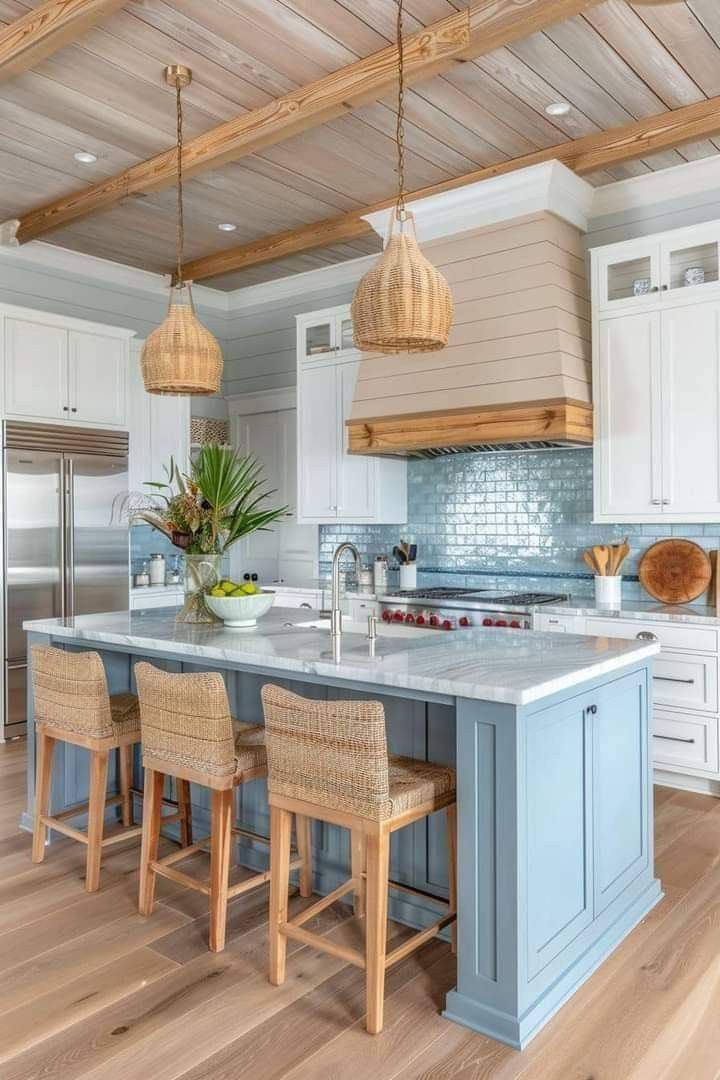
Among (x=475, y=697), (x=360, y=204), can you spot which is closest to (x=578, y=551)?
(x=360, y=204)

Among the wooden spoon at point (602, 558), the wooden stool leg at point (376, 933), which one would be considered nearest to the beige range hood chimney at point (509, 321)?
the wooden spoon at point (602, 558)

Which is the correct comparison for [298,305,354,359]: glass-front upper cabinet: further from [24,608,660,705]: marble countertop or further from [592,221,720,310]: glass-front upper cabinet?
[24,608,660,705]: marble countertop

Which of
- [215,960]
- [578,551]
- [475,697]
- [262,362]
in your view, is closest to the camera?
[475,697]

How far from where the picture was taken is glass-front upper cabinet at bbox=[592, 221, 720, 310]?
13.7 ft

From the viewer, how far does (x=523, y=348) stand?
4469mm

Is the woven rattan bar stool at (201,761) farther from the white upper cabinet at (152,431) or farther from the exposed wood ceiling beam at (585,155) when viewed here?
the white upper cabinet at (152,431)

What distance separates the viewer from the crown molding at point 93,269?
5.62m

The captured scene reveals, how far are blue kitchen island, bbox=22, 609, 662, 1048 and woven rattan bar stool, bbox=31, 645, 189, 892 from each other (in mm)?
175

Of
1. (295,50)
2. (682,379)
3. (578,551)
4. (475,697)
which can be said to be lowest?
(475,697)

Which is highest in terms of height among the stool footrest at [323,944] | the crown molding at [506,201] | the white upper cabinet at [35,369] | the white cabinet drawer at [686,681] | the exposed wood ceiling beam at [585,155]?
the exposed wood ceiling beam at [585,155]

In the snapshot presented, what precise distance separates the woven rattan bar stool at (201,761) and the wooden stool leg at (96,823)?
30cm

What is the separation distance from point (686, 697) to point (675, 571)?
2.48ft

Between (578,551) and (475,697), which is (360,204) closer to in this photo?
(578,551)

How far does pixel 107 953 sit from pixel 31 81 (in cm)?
348
